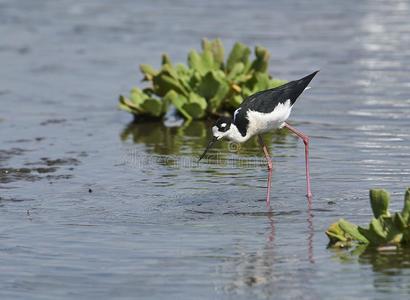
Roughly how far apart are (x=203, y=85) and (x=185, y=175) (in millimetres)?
2468

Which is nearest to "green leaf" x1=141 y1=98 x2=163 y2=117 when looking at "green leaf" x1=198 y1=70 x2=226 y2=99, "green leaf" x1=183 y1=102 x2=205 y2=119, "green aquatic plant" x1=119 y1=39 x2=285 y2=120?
"green aquatic plant" x1=119 y1=39 x2=285 y2=120

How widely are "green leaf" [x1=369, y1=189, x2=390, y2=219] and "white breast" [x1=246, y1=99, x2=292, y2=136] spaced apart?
7.35ft

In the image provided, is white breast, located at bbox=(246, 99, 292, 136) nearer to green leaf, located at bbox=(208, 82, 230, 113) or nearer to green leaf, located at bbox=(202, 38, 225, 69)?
green leaf, located at bbox=(208, 82, 230, 113)

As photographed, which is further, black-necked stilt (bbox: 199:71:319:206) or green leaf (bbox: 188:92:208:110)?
green leaf (bbox: 188:92:208:110)

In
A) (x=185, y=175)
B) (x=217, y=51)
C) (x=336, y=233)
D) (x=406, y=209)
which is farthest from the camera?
(x=217, y=51)

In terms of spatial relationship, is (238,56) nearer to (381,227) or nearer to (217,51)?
(217,51)

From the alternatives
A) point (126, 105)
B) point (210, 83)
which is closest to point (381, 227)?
point (210, 83)

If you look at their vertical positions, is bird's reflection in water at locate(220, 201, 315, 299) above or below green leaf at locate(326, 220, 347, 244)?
below

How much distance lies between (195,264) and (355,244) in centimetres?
116

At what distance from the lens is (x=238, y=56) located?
13.0 m

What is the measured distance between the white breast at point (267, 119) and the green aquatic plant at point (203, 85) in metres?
2.63

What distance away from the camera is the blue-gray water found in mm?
7000

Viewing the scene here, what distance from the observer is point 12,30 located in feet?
66.2

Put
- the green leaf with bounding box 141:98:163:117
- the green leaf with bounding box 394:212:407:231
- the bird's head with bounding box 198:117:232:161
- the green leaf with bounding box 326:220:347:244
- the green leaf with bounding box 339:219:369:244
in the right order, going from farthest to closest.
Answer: the green leaf with bounding box 141:98:163:117 → the bird's head with bounding box 198:117:232:161 → the green leaf with bounding box 326:220:347:244 → the green leaf with bounding box 339:219:369:244 → the green leaf with bounding box 394:212:407:231
